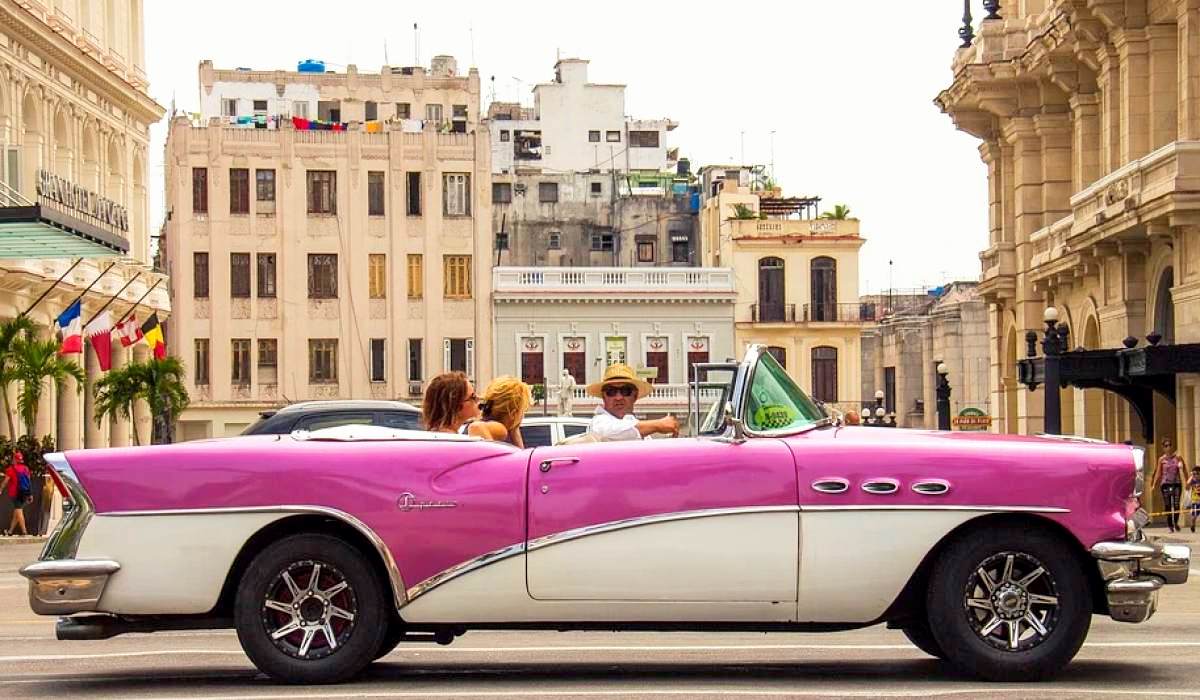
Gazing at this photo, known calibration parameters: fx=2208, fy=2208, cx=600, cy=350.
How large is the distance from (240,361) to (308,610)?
66.4 metres

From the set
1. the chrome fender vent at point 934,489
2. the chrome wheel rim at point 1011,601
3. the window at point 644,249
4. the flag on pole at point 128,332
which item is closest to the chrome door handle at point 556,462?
the chrome fender vent at point 934,489

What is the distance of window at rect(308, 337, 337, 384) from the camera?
76250 millimetres

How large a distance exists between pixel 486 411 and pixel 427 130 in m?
66.5

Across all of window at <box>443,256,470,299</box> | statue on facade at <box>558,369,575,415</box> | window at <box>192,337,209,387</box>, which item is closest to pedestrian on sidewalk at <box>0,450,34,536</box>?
statue on facade at <box>558,369,575,415</box>

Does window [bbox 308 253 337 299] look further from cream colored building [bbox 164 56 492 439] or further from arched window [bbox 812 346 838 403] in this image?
arched window [bbox 812 346 838 403]

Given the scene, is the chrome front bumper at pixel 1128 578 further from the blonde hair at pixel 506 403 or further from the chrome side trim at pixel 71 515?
the chrome side trim at pixel 71 515

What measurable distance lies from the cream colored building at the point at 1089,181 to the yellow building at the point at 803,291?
32.1 meters

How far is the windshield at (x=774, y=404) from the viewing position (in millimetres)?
10430

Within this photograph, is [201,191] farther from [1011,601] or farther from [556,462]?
[1011,601]

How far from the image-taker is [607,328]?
258 feet

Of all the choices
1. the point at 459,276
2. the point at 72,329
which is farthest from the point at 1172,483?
the point at 459,276

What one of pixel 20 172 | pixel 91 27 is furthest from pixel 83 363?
pixel 20 172

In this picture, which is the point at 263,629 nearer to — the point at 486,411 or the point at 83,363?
the point at 486,411

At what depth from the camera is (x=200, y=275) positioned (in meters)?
75.5
